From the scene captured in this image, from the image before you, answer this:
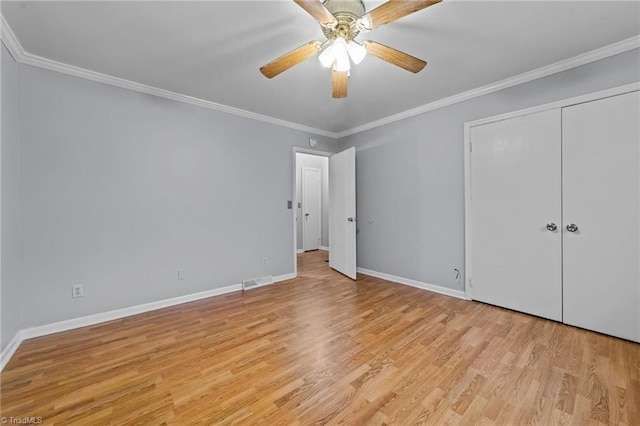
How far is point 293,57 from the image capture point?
1805 millimetres

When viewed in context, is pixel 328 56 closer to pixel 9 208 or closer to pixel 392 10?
pixel 392 10

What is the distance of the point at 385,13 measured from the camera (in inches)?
57.1

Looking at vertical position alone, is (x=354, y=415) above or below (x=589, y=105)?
below

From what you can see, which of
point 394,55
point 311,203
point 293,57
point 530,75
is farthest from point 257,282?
point 530,75

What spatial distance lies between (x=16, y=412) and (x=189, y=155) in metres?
2.46

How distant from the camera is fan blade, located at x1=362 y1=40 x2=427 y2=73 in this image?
1.73 metres

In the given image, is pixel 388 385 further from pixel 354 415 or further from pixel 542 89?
pixel 542 89

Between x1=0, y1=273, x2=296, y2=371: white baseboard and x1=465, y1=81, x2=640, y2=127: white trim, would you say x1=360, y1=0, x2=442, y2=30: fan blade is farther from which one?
x1=0, y1=273, x2=296, y2=371: white baseboard

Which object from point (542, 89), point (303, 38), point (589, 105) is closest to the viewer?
point (303, 38)

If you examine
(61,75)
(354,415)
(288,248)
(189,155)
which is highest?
(61,75)

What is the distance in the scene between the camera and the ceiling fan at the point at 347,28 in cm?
140

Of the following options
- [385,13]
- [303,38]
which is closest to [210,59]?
[303,38]

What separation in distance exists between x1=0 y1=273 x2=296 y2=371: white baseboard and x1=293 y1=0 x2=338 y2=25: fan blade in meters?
3.06

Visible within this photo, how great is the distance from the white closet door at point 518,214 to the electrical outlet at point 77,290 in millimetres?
4106
